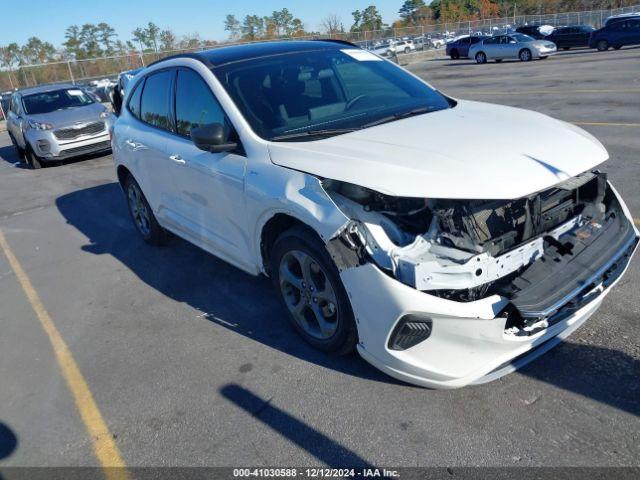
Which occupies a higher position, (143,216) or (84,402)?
(143,216)

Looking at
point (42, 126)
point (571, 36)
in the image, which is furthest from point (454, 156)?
point (571, 36)

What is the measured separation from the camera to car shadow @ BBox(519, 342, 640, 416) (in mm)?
2953

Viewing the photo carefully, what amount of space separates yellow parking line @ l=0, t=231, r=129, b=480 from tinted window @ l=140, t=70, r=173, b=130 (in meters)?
1.97

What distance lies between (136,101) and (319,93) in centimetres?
242

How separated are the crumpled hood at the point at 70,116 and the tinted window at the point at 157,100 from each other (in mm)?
7875

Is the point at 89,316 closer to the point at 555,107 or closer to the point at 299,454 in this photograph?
the point at 299,454

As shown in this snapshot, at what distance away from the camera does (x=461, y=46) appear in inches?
1372

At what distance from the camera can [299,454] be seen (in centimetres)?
288

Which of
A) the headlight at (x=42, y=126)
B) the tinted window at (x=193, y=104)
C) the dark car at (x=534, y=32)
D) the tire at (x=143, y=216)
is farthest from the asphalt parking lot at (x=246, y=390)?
the dark car at (x=534, y=32)

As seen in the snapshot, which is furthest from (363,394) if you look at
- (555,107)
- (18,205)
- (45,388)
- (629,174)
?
(555,107)

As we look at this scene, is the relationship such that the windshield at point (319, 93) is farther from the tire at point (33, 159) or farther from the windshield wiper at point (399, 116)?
the tire at point (33, 159)

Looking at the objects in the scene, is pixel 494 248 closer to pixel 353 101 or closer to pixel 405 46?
pixel 353 101

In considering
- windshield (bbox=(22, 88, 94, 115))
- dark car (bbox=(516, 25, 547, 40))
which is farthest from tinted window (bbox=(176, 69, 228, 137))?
dark car (bbox=(516, 25, 547, 40))

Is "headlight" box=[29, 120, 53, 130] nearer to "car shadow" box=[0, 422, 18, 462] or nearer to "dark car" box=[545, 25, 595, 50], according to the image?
"car shadow" box=[0, 422, 18, 462]
